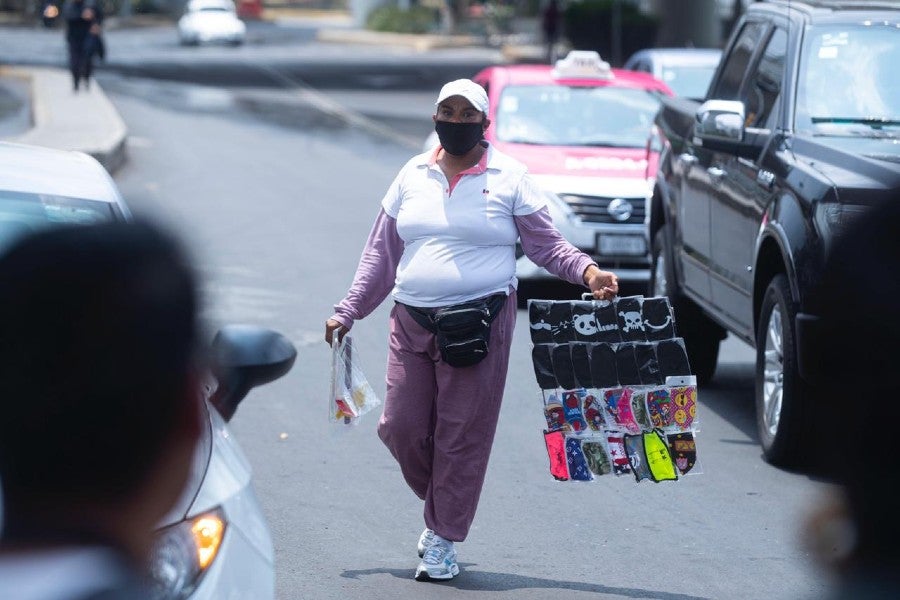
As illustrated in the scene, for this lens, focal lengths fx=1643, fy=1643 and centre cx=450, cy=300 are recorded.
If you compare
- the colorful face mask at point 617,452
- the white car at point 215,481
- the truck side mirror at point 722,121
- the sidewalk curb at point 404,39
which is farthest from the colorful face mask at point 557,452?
the sidewalk curb at point 404,39

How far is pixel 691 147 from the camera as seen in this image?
30.8 ft

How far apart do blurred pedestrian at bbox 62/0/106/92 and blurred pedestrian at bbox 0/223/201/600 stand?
2495 cm

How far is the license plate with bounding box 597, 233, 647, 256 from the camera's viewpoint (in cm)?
1209

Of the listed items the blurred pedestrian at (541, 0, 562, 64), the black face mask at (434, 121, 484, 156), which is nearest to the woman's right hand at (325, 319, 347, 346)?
the black face mask at (434, 121, 484, 156)

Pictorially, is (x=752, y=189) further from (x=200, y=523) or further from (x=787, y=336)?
(x=200, y=523)

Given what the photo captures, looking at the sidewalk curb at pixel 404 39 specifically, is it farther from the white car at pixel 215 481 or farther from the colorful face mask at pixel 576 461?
the white car at pixel 215 481

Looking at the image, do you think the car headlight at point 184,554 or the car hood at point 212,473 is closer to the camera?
the car headlight at point 184,554

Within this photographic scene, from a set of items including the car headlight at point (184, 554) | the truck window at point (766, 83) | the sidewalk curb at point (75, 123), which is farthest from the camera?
the sidewalk curb at point (75, 123)

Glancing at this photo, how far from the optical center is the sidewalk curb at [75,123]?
19.0 meters

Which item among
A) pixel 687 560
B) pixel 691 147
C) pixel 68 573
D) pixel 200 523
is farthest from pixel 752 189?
pixel 68 573

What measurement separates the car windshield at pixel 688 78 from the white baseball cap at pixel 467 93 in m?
11.3

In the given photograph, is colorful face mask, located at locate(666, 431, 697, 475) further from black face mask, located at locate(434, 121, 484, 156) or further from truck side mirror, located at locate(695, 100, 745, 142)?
truck side mirror, located at locate(695, 100, 745, 142)

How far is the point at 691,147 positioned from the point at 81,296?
7377mm

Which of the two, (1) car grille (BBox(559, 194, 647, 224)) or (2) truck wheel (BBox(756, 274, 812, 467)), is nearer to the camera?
(2) truck wheel (BBox(756, 274, 812, 467))
